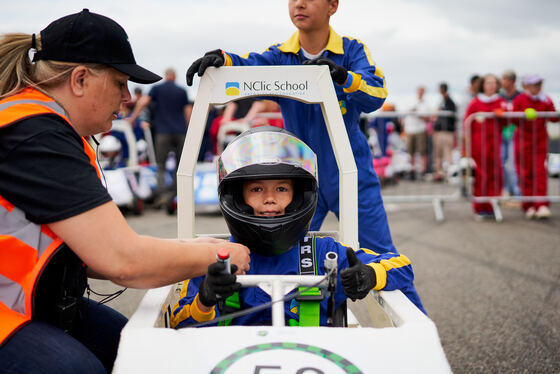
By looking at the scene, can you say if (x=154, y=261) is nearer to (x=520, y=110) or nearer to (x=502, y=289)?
(x=502, y=289)

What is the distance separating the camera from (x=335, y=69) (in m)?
2.15

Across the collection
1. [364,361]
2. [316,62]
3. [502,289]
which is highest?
[316,62]

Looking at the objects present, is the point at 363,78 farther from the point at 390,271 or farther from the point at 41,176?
the point at 41,176

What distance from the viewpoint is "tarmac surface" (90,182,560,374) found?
2.70m

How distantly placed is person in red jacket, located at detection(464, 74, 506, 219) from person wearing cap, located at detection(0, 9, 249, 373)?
6128mm

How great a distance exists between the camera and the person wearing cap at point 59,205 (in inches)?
49.9

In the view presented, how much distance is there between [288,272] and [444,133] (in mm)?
9290

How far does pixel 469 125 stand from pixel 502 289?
3595 mm

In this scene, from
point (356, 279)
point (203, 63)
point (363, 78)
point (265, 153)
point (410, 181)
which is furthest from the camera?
point (410, 181)

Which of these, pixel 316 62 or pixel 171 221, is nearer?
pixel 316 62

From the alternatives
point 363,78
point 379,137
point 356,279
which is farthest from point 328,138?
point 379,137

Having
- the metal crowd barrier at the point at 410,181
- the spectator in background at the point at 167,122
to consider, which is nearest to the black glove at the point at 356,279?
the metal crowd barrier at the point at 410,181

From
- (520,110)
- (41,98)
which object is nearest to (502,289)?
(41,98)

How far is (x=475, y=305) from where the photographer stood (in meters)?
3.49
